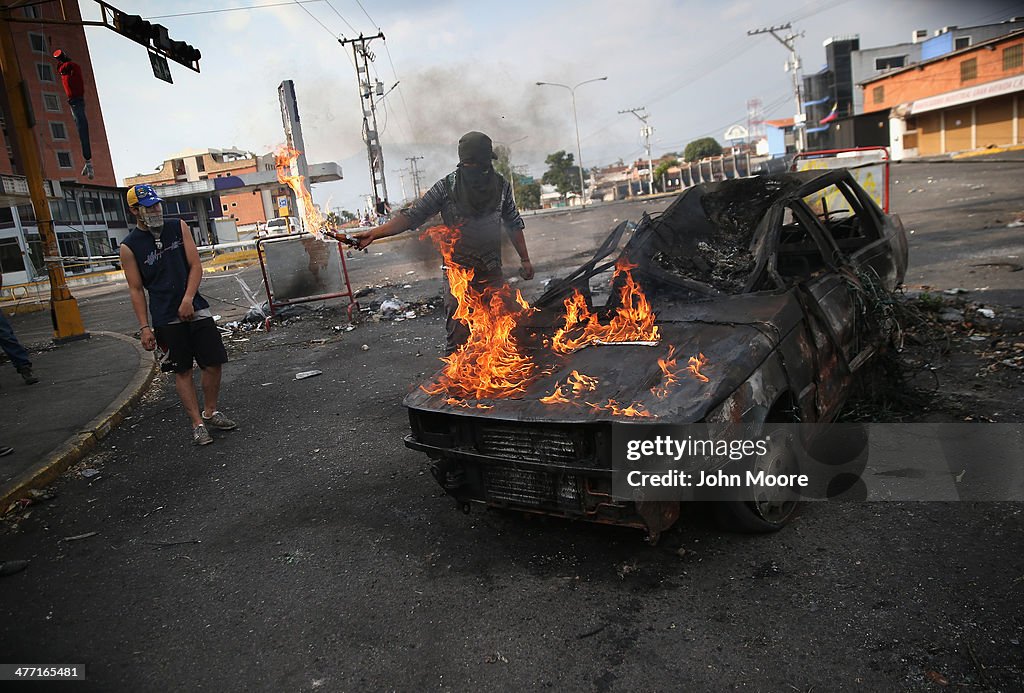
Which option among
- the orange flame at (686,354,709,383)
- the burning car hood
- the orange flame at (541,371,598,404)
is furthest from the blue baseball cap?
the orange flame at (686,354,709,383)

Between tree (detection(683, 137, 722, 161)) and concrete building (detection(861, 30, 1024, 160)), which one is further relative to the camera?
tree (detection(683, 137, 722, 161))

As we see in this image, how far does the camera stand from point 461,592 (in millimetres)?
2904

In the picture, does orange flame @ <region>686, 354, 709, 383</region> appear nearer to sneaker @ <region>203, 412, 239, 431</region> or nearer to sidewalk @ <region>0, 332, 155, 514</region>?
sneaker @ <region>203, 412, 239, 431</region>

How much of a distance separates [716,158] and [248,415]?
73015mm

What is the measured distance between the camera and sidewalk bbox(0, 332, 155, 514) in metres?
4.86

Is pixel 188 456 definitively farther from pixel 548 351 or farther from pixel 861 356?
pixel 861 356

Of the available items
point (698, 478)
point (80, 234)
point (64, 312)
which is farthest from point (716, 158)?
point (698, 478)

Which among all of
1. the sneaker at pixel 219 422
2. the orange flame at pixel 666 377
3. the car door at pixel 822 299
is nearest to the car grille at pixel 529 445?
the orange flame at pixel 666 377

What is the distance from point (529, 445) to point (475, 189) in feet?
8.20

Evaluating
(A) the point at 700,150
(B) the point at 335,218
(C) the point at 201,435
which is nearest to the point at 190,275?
(C) the point at 201,435

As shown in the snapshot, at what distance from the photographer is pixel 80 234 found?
3809 centimetres

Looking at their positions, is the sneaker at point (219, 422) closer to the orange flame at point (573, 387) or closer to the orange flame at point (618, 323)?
the orange flame at point (618, 323)

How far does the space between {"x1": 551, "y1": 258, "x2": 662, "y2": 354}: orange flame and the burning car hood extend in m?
0.07

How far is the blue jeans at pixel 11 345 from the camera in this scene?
7.10 meters
